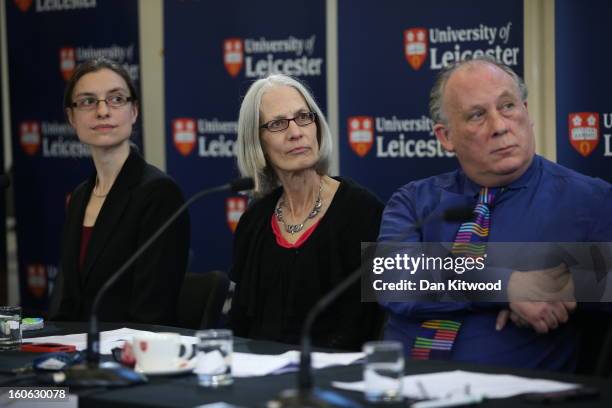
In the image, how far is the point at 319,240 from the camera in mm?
4078

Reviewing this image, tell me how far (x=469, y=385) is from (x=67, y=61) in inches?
211

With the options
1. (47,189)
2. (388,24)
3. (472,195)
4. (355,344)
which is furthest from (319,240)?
(47,189)

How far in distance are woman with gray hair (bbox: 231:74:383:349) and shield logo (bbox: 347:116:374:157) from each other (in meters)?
1.60

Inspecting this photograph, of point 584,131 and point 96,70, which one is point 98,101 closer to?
point 96,70

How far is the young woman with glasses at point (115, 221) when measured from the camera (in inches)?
173

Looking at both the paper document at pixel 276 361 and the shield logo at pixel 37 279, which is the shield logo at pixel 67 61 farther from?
the paper document at pixel 276 361

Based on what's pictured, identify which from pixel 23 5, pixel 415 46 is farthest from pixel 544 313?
pixel 23 5

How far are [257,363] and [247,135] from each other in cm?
149

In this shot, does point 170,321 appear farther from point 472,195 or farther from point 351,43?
point 351,43

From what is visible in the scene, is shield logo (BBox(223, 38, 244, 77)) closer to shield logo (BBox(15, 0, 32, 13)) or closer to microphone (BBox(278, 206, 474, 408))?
Answer: shield logo (BBox(15, 0, 32, 13))

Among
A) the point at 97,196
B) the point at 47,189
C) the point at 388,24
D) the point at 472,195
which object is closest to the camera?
the point at 472,195

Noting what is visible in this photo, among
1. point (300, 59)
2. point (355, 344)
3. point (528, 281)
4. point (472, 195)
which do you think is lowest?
point (355, 344)

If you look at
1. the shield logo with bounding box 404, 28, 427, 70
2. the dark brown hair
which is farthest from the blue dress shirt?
the shield logo with bounding box 404, 28, 427, 70

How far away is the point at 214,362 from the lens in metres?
2.82
